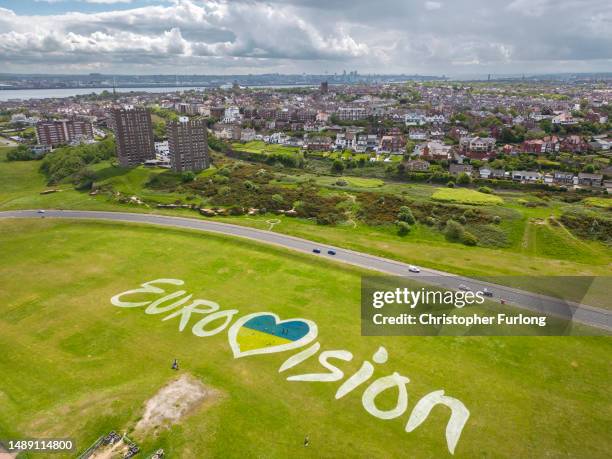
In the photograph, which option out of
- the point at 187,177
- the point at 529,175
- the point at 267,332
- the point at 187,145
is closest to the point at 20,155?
the point at 187,145

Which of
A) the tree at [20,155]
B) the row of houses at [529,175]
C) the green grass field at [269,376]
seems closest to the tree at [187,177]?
the green grass field at [269,376]

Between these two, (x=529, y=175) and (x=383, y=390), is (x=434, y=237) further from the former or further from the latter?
(x=529, y=175)

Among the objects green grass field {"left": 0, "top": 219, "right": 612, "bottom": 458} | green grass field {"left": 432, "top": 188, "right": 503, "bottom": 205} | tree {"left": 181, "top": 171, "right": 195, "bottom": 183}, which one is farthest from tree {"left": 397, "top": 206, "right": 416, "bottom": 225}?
tree {"left": 181, "top": 171, "right": 195, "bottom": 183}

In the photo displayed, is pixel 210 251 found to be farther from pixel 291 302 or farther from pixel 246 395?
pixel 246 395

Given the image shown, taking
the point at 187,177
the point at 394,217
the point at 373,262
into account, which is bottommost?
the point at 373,262

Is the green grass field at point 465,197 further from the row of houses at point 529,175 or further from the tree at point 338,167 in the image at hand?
the tree at point 338,167

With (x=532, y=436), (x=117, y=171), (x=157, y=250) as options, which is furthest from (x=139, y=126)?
(x=532, y=436)
